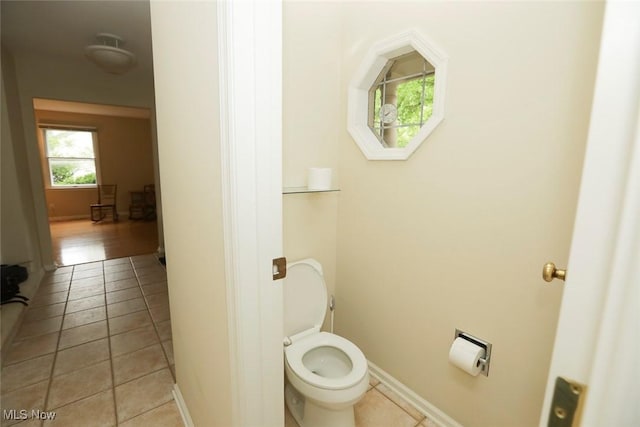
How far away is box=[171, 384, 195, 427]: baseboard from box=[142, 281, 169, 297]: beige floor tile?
59.4 inches

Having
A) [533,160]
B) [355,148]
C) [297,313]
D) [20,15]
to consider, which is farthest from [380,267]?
[20,15]

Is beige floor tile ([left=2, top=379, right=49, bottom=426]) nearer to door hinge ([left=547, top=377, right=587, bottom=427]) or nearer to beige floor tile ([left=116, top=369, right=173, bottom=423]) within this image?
beige floor tile ([left=116, top=369, right=173, bottom=423])

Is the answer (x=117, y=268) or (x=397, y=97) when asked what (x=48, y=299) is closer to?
→ (x=117, y=268)

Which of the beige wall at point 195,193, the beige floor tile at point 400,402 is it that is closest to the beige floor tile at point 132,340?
the beige wall at point 195,193

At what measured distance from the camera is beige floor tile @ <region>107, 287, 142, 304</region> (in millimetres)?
2836

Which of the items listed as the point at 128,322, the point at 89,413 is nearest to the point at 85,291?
the point at 128,322

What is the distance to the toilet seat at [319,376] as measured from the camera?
133cm

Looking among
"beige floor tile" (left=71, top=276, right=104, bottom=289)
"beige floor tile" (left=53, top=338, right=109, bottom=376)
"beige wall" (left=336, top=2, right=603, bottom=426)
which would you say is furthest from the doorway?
"beige wall" (left=336, top=2, right=603, bottom=426)

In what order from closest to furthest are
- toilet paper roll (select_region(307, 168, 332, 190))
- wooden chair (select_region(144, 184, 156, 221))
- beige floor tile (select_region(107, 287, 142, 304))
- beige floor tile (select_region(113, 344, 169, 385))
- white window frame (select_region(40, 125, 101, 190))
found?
toilet paper roll (select_region(307, 168, 332, 190)) < beige floor tile (select_region(113, 344, 169, 385)) < beige floor tile (select_region(107, 287, 142, 304)) < white window frame (select_region(40, 125, 101, 190)) < wooden chair (select_region(144, 184, 156, 221))

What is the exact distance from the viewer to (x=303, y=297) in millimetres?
1721

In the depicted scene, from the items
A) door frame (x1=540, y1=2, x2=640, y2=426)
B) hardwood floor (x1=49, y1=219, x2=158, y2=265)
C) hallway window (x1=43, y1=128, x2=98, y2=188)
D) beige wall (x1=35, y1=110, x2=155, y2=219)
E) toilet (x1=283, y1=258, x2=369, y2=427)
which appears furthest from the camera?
beige wall (x1=35, y1=110, x2=155, y2=219)

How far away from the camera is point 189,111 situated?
1.02 m

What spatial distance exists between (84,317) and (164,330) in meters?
0.77

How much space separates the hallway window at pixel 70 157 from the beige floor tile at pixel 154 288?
524 centimetres
